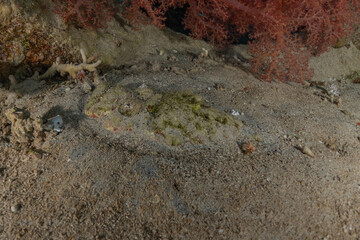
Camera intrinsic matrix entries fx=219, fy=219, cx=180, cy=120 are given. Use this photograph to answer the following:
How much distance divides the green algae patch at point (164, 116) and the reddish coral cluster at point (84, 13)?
153 cm

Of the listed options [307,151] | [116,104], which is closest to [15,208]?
[116,104]

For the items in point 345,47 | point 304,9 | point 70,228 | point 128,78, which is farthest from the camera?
point 345,47

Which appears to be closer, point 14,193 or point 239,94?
point 14,193

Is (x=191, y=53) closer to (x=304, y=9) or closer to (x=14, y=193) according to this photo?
(x=304, y=9)

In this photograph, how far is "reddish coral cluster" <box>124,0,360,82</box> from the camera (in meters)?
4.17

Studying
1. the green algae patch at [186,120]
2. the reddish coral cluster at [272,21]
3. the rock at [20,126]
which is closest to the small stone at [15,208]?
the rock at [20,126]

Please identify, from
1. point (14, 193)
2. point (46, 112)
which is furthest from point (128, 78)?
point (14, 193)

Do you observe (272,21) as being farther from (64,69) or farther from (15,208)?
(15,208)

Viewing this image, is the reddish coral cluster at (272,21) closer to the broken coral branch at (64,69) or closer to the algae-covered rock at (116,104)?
the broken coral branch at (64,69)

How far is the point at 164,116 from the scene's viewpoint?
2.68m

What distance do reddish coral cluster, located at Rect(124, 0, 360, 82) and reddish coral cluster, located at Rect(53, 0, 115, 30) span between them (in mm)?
587

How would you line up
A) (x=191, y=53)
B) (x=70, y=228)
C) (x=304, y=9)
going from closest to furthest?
(x=70, y=228), (x=304, y=9), (x=191, y=53)

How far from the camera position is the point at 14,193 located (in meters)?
2.12

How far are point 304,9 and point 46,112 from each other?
4971 mm
